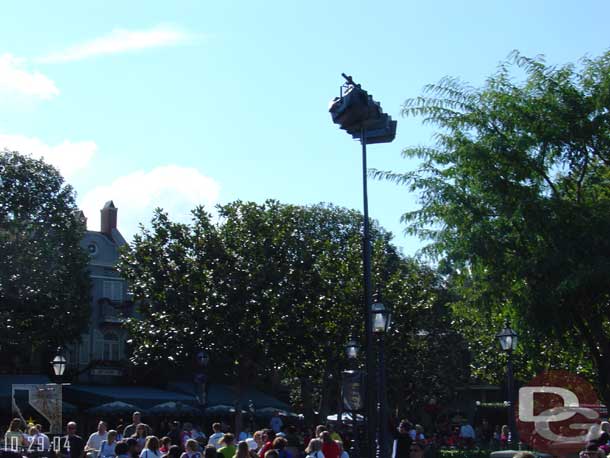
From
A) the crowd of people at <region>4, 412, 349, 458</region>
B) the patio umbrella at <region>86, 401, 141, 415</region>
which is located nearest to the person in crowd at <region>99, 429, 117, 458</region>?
the crowd of people at <region>4, 412, 349, 458</region>

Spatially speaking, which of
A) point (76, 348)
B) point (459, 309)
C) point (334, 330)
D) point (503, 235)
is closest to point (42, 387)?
point (459, 309)

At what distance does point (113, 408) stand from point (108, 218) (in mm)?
16001

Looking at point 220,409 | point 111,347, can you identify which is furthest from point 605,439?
point 111,347

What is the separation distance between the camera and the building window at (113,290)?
173ft

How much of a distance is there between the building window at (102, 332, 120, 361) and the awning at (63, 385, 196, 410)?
140 inches

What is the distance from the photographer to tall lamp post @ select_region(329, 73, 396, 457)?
46.3 feet

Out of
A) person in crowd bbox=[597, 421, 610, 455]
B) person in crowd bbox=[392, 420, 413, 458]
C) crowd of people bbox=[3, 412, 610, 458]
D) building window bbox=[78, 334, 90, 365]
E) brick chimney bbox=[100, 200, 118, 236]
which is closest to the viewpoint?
crowd of people bbox=[3, 412, 610, 458]

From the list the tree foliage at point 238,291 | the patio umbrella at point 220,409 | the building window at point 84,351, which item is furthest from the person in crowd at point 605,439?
the building window at point 84,351

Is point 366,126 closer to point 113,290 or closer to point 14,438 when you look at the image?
point 14,438

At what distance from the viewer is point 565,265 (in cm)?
1683

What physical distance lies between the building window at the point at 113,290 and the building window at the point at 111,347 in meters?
2.02

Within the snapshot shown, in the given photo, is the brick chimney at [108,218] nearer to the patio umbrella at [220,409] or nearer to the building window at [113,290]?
the building window at [113,290]

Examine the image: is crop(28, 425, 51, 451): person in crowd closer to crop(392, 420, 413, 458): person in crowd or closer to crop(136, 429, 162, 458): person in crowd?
crop(136, 429, 162, 458): person in crowd

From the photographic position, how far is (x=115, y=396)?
4531 cm
